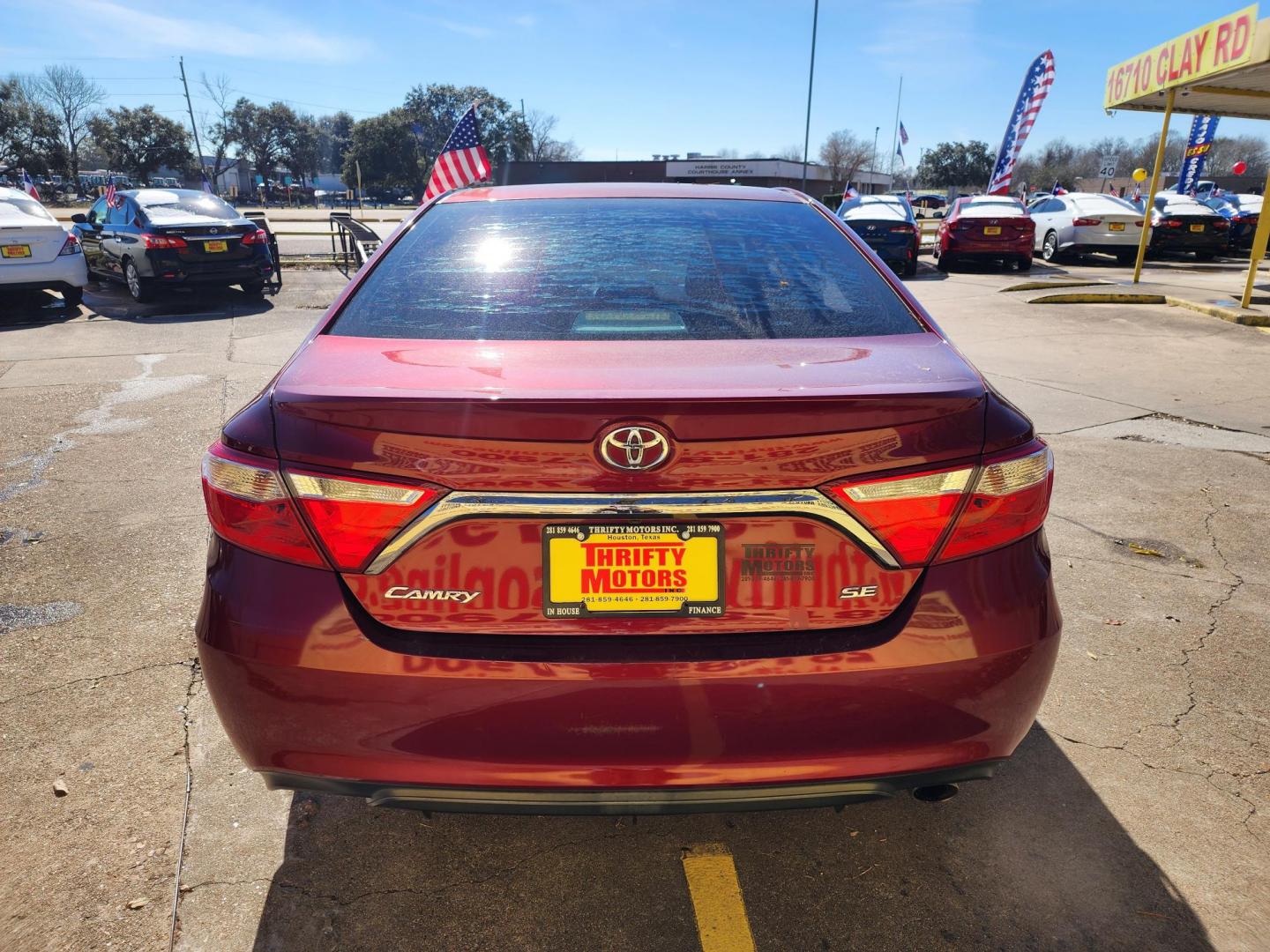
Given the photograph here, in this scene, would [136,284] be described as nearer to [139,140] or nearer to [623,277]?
[623,277]

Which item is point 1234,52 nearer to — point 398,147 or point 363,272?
point 363,272

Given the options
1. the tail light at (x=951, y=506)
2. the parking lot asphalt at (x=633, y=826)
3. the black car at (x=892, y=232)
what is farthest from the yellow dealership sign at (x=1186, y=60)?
the tail light at (x=951, y=506)

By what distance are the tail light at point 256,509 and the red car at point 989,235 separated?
717 inches

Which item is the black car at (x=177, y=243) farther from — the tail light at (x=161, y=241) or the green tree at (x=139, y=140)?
the green tree at (x=139, y=140)

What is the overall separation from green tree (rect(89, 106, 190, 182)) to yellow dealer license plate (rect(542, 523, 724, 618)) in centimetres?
9137

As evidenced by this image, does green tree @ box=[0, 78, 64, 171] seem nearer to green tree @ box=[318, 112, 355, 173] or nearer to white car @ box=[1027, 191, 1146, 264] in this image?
green tree @ box=[318, 112, 355, 173]

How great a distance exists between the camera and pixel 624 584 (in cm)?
166

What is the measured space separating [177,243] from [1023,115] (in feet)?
73.1

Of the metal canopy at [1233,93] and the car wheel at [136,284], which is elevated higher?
the metal canopy at [1233,93]

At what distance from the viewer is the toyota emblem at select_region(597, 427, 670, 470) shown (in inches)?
63.1

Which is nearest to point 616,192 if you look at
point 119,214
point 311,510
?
point 311,510

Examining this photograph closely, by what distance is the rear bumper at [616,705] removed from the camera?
166 centimetres

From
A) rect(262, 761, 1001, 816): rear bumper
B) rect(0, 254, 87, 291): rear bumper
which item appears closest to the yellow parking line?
rect(262, 761, 1001, 816): rear bumper

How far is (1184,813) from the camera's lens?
244cm
